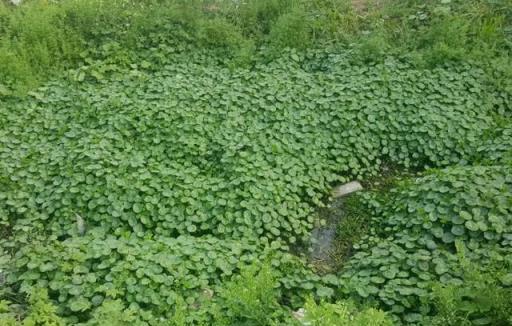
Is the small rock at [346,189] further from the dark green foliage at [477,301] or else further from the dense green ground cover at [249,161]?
the dark green foliage at [477,301]

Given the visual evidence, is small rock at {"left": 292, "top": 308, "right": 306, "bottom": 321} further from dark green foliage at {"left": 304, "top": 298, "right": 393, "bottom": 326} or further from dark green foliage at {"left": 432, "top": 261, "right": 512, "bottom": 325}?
dark green foliage at {"left": 432, "top": 261, "right": 512, "bottom": 325}

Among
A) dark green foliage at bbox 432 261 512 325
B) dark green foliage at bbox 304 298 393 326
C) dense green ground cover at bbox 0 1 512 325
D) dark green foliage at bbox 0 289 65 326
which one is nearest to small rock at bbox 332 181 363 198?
dense green ground cover at bbox 0 1 512 325

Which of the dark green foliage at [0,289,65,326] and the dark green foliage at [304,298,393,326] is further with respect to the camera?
the dark green foliage at [0,289,65,326]

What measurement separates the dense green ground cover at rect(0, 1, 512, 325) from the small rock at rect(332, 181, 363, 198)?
143mm

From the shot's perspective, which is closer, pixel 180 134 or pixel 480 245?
pixel 480 245

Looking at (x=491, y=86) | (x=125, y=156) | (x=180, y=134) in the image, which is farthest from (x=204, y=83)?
(x=491, y=86)

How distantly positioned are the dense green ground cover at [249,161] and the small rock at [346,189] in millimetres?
143

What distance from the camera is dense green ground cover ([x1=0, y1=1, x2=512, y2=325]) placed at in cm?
379

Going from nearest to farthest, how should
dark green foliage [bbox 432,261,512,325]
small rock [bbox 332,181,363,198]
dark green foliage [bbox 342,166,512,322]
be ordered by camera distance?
dark green foliage [bbox 432,261,512,325] → dark green foliage [bbox 342,166,512,322] → small rock [bbox 332,181,363,198]

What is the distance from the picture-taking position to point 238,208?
4.70 meters

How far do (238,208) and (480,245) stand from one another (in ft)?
6.95

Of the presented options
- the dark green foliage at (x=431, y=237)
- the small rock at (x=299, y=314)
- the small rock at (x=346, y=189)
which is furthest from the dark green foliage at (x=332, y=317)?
the small rock at (x=346, y=189)

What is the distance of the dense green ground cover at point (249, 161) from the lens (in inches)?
149

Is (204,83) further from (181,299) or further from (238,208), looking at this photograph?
(181,299)
